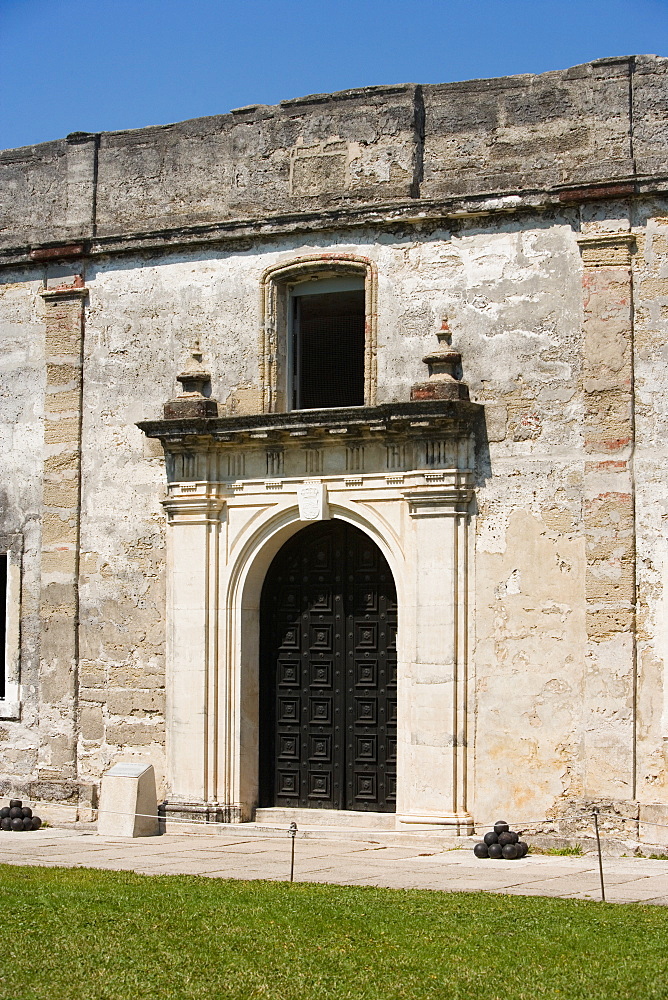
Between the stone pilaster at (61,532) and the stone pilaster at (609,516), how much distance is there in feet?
17.1

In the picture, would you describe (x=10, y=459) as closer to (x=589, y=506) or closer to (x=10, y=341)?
(x=10, y=341)

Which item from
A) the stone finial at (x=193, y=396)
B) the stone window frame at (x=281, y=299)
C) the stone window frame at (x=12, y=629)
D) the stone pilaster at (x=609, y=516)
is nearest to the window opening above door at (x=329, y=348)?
the stone window frame at (x=281, y=299)

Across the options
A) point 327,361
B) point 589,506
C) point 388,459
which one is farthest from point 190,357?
point 589,506

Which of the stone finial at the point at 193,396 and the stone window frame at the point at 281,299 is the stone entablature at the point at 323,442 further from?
the stone window frame at the point at 281,299

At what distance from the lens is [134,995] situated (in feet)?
24.2

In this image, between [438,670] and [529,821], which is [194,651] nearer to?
[438,670]

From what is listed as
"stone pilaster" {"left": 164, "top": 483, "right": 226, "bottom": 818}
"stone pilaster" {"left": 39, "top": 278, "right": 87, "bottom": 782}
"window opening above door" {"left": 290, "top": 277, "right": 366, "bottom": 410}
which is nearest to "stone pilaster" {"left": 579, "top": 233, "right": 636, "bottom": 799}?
"window opening above door" {"left": 290, "top": 277, "right": 366, "bottom": 410}

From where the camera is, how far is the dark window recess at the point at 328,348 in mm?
14625

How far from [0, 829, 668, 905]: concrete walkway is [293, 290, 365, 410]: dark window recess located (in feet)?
14.3

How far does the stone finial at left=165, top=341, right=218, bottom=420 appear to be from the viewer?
46.6 feet

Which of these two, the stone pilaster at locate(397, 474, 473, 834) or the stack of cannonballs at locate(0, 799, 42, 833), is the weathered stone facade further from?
the stack of cannonballs at locate(0, 799, 42, 833)

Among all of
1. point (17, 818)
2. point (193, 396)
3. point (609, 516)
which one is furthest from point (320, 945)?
point (193, 396)

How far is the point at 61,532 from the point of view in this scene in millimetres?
14930

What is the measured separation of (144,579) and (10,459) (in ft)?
6.75
